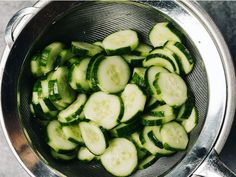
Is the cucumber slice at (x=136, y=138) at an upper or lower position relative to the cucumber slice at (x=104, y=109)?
lower

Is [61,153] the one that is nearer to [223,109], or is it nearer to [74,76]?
[74,76]

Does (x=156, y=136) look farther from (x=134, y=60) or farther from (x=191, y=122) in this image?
(x=134, y=60)

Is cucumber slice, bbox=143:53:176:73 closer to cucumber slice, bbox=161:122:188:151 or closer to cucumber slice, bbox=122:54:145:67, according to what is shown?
cucumber slice, bbox=122:54:145:67

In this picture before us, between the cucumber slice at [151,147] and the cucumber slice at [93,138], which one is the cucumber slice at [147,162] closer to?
the cucumber slice at [151,147]

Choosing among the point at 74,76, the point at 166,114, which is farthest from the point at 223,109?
the point at 74,76

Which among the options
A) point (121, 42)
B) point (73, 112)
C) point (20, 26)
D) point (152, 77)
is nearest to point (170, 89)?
point (152, 77)

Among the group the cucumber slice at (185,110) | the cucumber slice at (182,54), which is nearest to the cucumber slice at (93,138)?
the cucumber slice at (185,110)
